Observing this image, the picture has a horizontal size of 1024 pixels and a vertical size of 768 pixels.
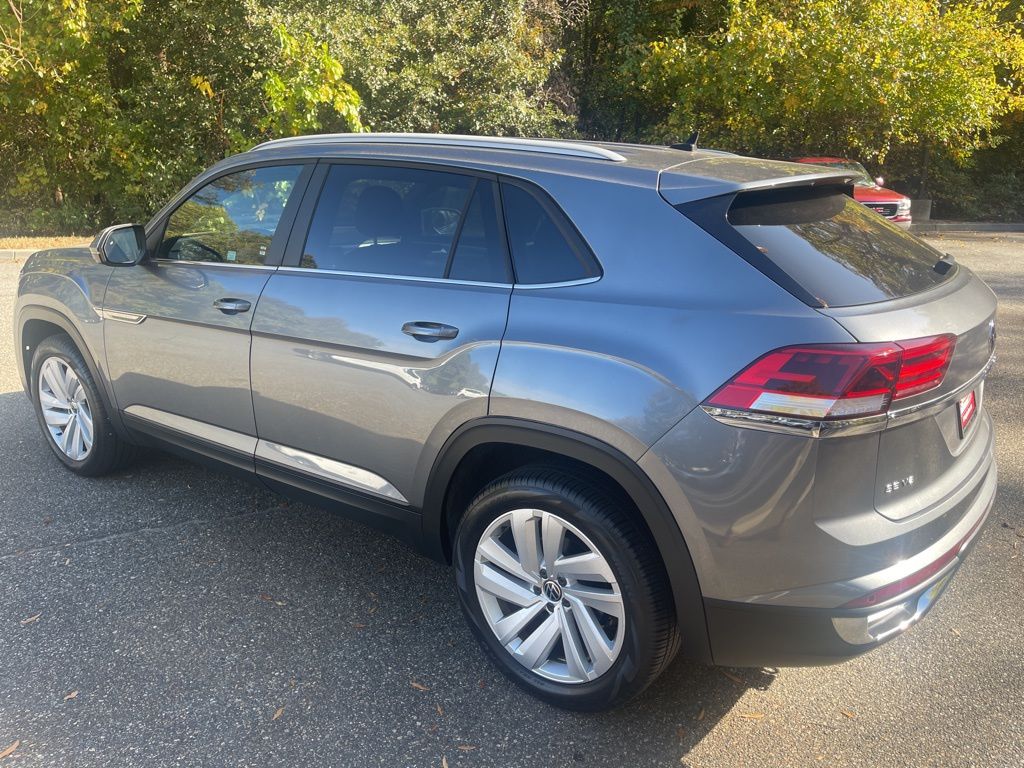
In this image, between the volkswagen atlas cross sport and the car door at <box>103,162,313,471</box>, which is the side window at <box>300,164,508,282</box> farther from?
the car door at <box>103,162,313,471</box>

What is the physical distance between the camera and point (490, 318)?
2.63 m

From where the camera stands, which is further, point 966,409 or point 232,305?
point 232,305

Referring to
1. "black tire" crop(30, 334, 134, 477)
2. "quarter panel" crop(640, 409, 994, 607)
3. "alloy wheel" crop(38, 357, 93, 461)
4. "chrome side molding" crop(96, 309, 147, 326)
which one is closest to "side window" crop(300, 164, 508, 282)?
"quarter panel" crop(640, 409, 994, 607)

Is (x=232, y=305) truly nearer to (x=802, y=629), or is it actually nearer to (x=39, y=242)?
(x=802, y=629)

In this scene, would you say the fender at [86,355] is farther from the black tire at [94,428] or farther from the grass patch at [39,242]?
the grass patch at [39,242]

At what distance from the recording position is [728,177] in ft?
8.32

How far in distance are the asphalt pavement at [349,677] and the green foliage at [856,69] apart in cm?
1547

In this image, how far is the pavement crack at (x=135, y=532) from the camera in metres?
3.63

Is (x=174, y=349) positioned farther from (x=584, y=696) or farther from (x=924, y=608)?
(x=924, y=608)

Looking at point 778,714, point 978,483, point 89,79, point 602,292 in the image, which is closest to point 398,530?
point 602,292

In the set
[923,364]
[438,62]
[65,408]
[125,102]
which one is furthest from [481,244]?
[125,102]

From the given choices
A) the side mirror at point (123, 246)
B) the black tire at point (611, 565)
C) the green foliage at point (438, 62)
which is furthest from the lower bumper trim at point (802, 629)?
the green foliage at point (438, 62)

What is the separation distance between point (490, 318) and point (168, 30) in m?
15.2

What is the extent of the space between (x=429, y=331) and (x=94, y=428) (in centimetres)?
238
